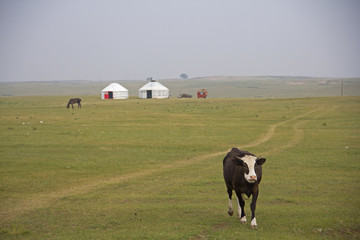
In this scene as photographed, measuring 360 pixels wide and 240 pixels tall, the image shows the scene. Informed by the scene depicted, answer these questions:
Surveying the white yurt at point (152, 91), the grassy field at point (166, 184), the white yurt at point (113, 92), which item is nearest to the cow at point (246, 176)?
the grassy field at point (166, 184)

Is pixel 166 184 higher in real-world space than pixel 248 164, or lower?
lower

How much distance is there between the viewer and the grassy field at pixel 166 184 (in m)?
9.80

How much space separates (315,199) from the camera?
12.5 metres

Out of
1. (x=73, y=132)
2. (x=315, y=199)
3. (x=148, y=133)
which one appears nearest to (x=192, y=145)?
(x=148, y=133)

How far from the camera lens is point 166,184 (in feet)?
48.7

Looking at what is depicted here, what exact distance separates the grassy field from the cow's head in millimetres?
1387

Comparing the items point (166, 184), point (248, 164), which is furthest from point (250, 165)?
point (166, 184)

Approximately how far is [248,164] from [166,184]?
A: 246 inches

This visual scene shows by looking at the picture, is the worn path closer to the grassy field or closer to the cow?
the grassy field

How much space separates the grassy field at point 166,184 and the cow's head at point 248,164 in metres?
1.39

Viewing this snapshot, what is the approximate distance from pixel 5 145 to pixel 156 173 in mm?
12233

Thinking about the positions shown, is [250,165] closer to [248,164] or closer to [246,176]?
[248,164]

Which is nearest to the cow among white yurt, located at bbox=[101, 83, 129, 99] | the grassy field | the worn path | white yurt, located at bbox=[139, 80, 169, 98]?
the grassy field

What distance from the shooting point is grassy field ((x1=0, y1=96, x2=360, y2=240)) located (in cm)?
980
